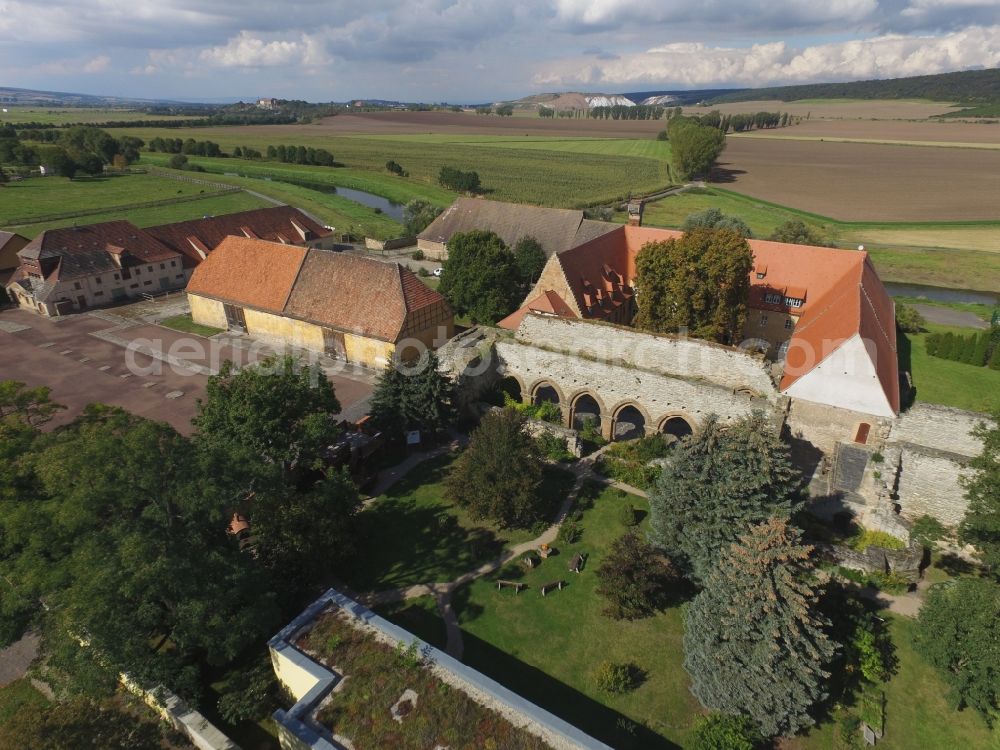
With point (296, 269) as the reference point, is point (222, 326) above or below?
below

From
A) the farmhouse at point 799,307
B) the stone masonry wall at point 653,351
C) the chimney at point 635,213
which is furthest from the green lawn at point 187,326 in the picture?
the chimney at point 635,213

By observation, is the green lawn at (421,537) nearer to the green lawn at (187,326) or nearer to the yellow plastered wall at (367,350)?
the yellow plastered wall at (367,350)

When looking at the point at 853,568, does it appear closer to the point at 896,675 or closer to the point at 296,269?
the point at 896,675

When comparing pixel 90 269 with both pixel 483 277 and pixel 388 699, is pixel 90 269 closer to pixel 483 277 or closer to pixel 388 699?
pixel 483 277

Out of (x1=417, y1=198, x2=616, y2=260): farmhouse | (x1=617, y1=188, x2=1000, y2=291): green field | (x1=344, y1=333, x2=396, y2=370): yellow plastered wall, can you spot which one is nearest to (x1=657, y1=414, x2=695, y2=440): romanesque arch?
(x1=344, y1=333, x2=396, y2=370): yellow plastered wall

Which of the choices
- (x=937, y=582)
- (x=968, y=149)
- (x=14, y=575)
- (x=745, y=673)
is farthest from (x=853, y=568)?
(x=968, y=149)

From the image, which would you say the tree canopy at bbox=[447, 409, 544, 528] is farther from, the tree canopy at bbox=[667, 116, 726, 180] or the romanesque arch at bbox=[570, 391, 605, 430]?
the tree canopy at bbox=[667, 116, 726, 180]
